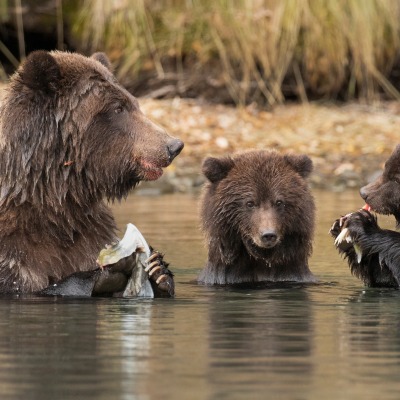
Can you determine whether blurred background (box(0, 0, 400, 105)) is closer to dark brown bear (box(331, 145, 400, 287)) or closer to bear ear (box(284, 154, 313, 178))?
bear ear (box(284, 154, 313, 178))

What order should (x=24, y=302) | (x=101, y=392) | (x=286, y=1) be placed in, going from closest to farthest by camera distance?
1. (x=101, y=392)
2. (x=24, y=302)
3. (x=286, y=1)

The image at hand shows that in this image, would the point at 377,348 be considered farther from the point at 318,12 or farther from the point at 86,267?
the point at 318,12

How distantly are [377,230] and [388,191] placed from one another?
30 centimetres

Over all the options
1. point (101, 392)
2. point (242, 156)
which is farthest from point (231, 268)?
point (101, 392)

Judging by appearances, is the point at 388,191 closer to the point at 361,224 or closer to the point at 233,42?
the point at 361,224

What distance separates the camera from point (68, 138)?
7.78 metres

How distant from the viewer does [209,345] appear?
6336mm

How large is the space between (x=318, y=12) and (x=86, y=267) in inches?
416

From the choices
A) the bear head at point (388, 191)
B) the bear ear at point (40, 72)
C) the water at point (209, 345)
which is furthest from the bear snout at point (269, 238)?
the bear ear at point (40, 72)

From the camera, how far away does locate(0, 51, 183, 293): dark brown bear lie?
7680 mm

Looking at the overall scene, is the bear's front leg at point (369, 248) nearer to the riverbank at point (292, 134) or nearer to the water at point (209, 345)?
the water at point (209, 345)

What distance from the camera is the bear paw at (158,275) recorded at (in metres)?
7.93

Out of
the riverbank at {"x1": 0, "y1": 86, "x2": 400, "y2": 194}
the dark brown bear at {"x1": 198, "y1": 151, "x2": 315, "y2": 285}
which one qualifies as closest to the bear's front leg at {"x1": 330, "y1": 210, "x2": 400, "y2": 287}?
the dark brown bear at {"x1": 198, "y1": 151, "x2": 315, "y2": 285}

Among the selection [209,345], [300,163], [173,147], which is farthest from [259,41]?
[209,345]
